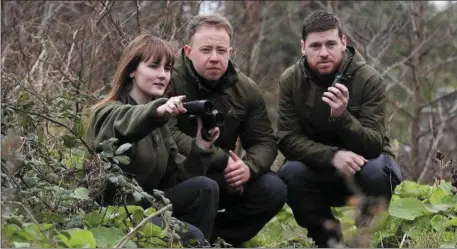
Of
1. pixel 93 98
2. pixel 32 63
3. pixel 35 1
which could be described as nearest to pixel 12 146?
pixel 93 98

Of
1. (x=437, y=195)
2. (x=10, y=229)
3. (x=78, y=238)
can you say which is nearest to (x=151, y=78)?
(x=78, y=238)

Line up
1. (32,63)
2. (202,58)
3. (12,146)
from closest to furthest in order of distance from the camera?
(12,146)
(202,58)
(32,63)

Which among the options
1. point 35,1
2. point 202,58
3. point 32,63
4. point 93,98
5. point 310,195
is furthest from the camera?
point 35,1

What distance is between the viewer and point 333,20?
18.4 ft

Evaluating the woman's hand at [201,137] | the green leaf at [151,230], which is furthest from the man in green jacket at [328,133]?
the green leaf at [151,230]

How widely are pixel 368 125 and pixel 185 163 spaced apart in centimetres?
123

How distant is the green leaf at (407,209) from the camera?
5.64 meters

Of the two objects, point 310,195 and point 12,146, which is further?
point 310,195

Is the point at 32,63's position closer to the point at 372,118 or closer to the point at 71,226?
the point at 372,118

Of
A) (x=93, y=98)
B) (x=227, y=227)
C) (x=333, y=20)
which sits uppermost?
(x=333, y=20)

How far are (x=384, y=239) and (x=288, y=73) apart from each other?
1193 mm

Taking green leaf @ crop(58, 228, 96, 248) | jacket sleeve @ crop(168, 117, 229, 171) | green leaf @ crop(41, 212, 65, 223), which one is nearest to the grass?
jacket sleeve @ crop(168, 117, 229, 171)

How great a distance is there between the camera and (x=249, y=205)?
5.77 metres

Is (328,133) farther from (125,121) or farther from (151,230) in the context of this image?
(151,230)
